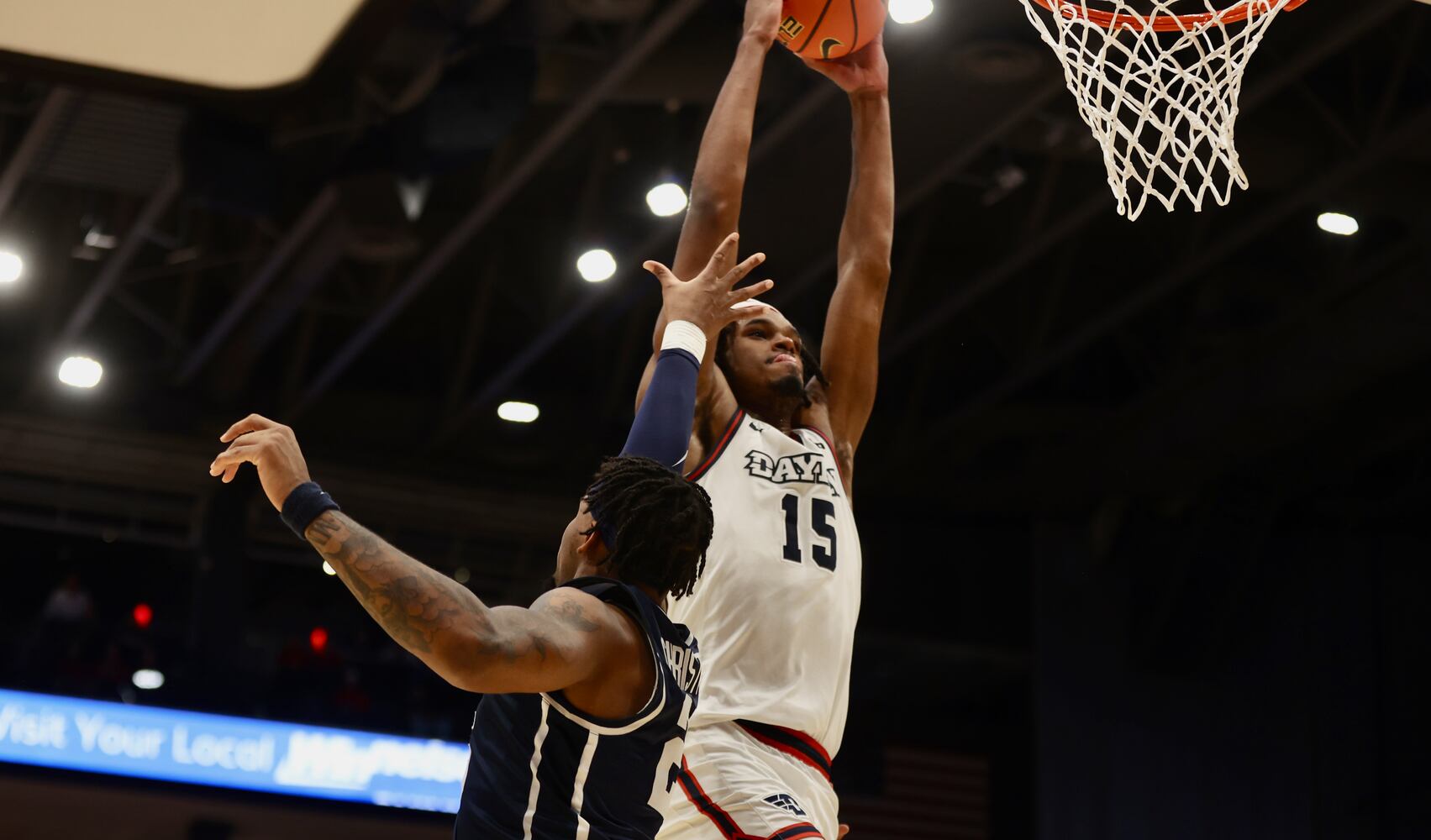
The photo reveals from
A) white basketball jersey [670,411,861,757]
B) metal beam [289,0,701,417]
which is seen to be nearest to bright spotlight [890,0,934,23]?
metal beam [289,0,701,417]

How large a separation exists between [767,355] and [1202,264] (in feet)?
28.2

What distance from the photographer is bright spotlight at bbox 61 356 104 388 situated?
12.8m

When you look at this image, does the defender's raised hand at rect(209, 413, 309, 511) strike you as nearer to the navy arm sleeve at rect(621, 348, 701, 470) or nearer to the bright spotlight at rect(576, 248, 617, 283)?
the navy arm sleeve at rect(621, 348, 701, 470)

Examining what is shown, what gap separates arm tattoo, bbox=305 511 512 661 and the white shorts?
1.03 metres

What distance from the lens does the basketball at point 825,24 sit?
427 cm

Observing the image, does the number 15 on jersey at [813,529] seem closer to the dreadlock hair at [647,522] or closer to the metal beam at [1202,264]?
the dreadlock hair at [647,522]

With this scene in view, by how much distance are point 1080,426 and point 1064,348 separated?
1.41 meters

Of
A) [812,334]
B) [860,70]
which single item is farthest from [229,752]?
[860,70]

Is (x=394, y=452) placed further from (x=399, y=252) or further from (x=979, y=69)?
(x=979, y=69)

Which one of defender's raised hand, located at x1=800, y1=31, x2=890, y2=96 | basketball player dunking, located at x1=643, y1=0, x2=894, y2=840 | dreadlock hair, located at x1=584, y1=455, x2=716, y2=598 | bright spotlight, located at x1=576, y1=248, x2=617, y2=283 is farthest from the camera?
bright spotlight, located at x1=576, y1=248, x2=617, y2=283

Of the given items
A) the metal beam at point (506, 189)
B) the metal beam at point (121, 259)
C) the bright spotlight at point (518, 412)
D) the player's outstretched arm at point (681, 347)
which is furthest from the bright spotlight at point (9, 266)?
the player's outstretched arm at point (681, 347)

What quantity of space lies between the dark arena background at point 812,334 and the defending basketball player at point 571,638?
20.1ft

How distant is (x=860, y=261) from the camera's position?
14.1ft

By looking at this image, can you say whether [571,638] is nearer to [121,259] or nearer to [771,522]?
[771,522]
